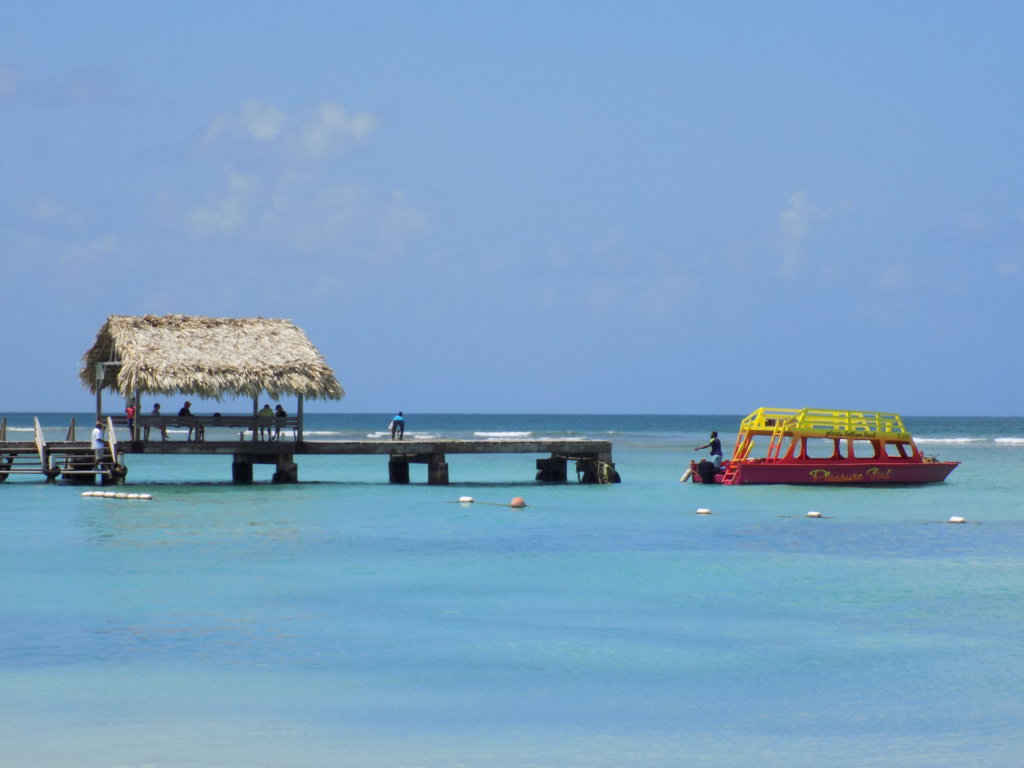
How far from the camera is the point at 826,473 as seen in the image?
107ft

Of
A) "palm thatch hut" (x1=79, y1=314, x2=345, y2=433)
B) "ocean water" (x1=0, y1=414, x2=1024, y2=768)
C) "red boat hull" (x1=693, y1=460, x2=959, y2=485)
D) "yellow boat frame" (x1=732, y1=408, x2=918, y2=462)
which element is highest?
"palm thatch hut" (x1=79, y1=314, x2=345, y2=433)

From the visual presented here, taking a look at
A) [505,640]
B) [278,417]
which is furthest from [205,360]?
[505,640]

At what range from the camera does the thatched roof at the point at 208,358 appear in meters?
29.5

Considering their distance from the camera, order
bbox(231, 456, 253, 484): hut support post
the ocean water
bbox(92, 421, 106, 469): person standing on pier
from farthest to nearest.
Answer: bbox(231, 456, 253, 484): hut support post → bbox(92, 421, 106, 469): person standing on pier → the ocean water

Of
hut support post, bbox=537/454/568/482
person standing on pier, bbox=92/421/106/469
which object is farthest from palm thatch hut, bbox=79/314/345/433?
hut support post, bbox=537/454/568/482

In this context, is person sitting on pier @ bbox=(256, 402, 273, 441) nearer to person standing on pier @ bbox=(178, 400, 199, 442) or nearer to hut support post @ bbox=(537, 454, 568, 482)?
person standing on pier @ bbox=(178, 400, 199, 442)

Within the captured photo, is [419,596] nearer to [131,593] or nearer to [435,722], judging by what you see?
[131,593]

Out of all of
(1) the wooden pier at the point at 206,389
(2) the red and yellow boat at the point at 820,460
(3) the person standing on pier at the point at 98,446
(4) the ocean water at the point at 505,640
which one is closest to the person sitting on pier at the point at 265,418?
(1) the wooden pier at the point at 206,389

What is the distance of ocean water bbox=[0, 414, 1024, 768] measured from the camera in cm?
938

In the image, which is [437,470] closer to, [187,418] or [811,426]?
[187,418]

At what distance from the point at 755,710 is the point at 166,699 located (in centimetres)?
463

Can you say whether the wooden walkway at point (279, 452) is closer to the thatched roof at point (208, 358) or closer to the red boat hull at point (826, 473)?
the thatched roof at point (208, 358)

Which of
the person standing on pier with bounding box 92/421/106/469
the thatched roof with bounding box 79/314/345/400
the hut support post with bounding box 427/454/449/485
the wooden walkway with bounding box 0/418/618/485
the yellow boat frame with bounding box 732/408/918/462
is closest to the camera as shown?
the thatched roof with bounding box 79/314/345/400

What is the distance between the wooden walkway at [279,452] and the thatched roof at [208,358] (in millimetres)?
1200
